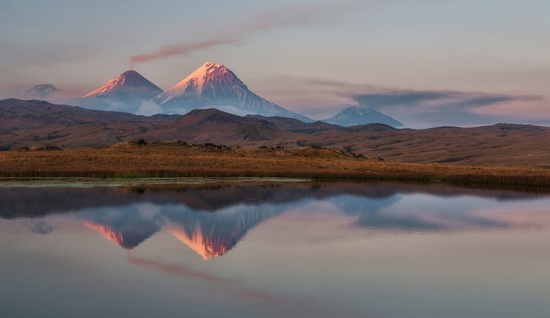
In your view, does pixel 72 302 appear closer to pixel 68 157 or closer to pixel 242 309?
pixel 242 309

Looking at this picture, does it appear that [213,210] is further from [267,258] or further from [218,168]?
[218,168]

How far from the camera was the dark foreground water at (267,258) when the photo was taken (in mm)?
15523

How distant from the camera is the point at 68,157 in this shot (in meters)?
73.8

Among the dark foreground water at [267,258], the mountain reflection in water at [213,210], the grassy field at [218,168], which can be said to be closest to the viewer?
the dark foreground water at [267,258]

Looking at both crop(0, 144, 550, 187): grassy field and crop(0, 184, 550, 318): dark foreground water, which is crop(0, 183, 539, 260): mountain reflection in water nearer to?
crop(0, 184, 550, 318): dark foreground water

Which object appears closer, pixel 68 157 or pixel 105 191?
pixel 105 191

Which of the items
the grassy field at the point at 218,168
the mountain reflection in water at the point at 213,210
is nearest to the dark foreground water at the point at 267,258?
the mountain reflection in water at the point at 213,210

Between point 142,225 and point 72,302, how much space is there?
13359 millimetres

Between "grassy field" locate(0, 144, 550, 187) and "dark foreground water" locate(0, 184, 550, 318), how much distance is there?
20.7 metres

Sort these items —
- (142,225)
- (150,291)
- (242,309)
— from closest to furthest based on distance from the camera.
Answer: (242,309) → (150,291) → (142,225)

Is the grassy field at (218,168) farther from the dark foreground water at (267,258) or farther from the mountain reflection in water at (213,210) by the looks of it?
the dark foreground water at (267,258)

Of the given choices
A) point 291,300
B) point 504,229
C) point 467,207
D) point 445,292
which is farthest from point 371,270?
point 467,207

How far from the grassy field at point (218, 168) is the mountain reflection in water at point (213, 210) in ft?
A: 40.7

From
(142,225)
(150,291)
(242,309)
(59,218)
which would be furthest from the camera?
(59,218)
